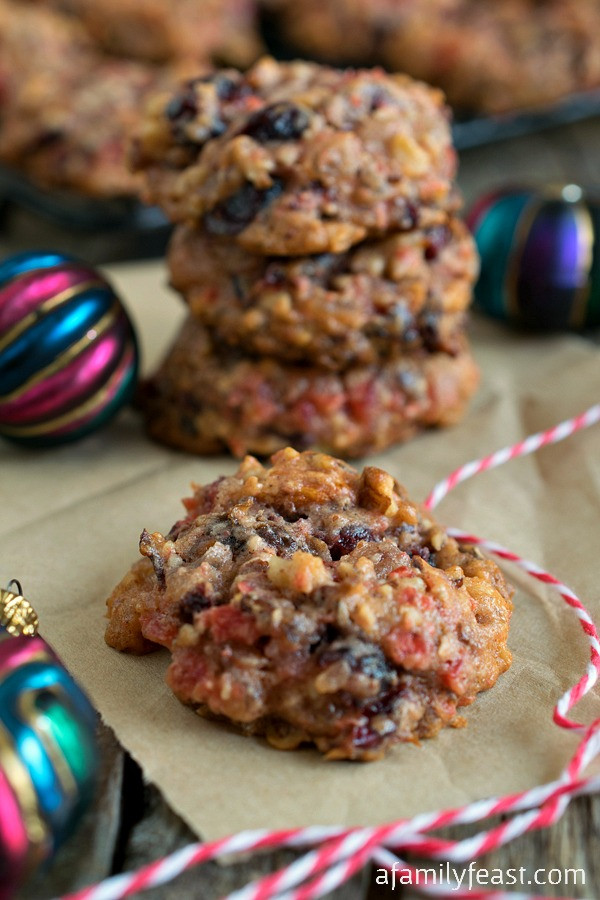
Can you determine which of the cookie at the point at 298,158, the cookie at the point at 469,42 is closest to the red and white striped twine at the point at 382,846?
the cookie at the point at 298,158

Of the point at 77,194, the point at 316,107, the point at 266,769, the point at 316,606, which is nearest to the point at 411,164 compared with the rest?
the point at 316,107

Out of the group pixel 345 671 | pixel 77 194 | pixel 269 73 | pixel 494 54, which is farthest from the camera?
pixel 494 54

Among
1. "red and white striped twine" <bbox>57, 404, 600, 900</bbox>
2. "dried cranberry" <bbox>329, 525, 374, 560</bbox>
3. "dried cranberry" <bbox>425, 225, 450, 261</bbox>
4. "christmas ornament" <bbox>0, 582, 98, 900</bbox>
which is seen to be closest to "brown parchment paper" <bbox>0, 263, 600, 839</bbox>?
"red and white striped twine" <bbox>57, 404, 600, 900</bbox>

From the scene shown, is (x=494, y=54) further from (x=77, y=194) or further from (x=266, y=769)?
(x=266, y=769)

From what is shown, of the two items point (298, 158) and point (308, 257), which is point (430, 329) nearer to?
point (308, 257)

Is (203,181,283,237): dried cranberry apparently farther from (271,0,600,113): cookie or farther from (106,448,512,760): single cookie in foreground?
(271,0,600,113): cookie

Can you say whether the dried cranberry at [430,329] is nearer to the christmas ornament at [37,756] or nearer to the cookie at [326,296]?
the cookie at [326,296]
